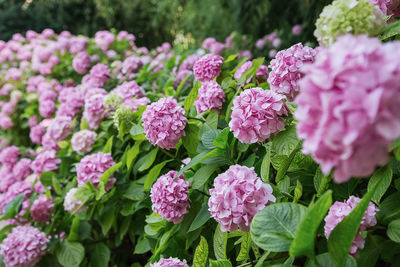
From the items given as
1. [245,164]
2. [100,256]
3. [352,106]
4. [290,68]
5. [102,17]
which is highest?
[352,106]

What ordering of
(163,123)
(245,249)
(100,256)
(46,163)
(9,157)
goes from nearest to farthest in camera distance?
(245,249)
(163,123)
(100,256)
(46,163)
(9,157)

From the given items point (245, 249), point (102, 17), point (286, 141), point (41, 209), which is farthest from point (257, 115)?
point (102, 17)

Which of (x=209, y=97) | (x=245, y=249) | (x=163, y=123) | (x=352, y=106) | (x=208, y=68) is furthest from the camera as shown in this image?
Answer: (x=208, y=68)

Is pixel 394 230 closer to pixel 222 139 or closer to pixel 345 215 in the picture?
pixel 345 215

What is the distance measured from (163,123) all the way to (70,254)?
30.6 inches

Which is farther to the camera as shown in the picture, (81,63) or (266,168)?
(81,63)

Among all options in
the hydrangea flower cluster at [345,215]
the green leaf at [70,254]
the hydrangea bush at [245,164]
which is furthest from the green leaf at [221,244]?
the green leaf at [70,254]

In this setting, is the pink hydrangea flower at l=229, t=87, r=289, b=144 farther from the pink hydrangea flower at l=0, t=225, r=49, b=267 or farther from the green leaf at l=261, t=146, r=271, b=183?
the pink hydrangea flower at l=0, t=225, r=49, b=267

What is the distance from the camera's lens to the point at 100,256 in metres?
1.57

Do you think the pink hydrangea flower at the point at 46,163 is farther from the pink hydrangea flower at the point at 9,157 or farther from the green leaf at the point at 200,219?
the green leaf at the point at 200,219

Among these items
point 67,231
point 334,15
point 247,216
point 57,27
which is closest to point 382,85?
point 334,15

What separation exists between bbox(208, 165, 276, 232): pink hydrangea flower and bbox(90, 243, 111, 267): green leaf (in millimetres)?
916

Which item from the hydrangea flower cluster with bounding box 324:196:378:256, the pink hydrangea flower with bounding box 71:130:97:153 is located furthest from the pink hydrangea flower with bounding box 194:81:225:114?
the pink hydrangea flower with bounding box 71:130:97:153

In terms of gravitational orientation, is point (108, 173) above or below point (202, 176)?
below
